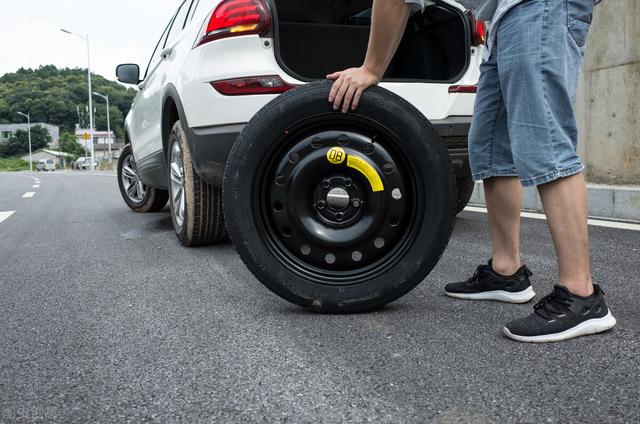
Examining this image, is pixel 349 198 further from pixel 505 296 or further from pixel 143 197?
pixel 143 197

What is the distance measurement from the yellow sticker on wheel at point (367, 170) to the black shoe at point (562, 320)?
62cm

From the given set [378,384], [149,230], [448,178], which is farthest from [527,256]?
[149,230]

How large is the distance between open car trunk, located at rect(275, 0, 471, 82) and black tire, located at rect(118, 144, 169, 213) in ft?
8.89

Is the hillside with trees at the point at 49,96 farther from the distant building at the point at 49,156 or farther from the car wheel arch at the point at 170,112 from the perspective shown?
the car wheel arch at the point at 170,112

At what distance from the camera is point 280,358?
163 cm

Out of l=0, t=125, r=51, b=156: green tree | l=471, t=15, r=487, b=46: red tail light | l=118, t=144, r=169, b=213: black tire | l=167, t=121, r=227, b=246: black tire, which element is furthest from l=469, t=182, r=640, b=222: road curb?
l=0, t=125, r=51, b=156: green tree

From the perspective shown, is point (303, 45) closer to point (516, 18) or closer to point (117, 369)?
point (516, 18)

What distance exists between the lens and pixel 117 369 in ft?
5.18

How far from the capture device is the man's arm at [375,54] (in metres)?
1.91

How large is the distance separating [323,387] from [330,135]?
927mm

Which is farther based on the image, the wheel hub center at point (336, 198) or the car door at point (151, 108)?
the car door at point (151, 108)

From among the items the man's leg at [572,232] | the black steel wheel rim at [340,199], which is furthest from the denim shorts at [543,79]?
the black steel wheel rim at [340,199]

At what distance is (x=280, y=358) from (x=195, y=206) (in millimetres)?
1819

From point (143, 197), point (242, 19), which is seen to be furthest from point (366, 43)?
point (143, 197)
